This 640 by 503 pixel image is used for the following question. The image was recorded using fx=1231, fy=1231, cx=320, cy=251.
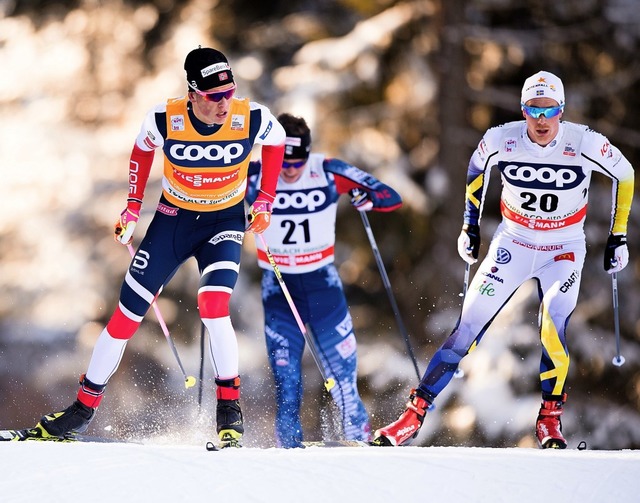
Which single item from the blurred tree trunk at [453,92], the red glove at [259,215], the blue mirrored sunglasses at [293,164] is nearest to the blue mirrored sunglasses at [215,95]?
the red glove at [259,215]

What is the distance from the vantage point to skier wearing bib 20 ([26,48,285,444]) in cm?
691

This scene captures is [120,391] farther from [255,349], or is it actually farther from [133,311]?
[133,311]

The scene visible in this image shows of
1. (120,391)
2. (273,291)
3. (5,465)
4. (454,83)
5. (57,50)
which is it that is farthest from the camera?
(57,50)

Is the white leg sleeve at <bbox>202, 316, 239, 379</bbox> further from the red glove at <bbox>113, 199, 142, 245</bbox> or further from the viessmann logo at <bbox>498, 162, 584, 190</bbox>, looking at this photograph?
the viessmann logo at <bbox>498, 162, 584, 190</bbox>

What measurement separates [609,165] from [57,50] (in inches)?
562

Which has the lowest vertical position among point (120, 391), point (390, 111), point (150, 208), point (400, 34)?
point (120, 391)

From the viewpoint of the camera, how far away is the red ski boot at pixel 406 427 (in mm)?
7562

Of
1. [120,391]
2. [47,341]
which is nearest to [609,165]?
[120,391]

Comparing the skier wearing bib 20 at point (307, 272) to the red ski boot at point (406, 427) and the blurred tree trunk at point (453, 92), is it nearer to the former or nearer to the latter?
the red ski boot at point (406, 427)

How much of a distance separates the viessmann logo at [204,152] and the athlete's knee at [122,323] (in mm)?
934

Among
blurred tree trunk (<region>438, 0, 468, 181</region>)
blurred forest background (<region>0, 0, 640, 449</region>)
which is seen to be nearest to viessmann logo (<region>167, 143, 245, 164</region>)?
blurred forest background (<region>0, 0, 640, 449</region>)

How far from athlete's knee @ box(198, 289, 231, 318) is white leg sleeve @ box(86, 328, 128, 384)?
600 mm

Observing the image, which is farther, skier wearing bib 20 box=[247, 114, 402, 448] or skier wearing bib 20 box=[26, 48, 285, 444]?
skier wearing bib 20 box=[247, 114, 402, 448]

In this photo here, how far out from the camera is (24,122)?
66.3ft
